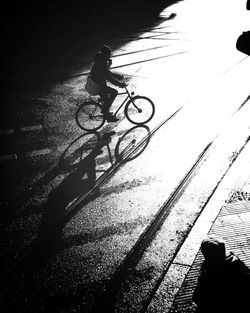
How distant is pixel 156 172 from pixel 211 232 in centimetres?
227

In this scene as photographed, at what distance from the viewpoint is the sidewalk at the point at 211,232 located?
4.52 meters

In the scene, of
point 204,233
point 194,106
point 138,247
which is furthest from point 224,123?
point 138,247

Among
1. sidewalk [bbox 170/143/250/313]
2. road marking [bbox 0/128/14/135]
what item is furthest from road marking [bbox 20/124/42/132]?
sidewalk [bbox 170/143/250/313]

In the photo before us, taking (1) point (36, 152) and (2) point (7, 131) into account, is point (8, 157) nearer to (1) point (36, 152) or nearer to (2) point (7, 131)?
(1) point (36, 152)

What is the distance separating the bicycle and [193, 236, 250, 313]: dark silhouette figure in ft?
20.1

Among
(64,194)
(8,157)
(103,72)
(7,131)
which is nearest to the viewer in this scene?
(64,194)

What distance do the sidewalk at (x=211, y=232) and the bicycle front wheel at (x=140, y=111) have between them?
3329 millimetres

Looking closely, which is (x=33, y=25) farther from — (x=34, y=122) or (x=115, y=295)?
(x=115, y=295)

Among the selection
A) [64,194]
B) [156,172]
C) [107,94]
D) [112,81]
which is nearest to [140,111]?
[107,94]

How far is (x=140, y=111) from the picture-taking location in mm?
9492

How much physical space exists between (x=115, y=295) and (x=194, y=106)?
24.4ft

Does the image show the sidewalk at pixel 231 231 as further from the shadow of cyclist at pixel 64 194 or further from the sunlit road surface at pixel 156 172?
the shadow of cyclist at pixel 64 194

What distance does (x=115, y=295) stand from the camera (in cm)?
467

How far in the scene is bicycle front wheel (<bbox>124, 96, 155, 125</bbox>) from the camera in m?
9.54
